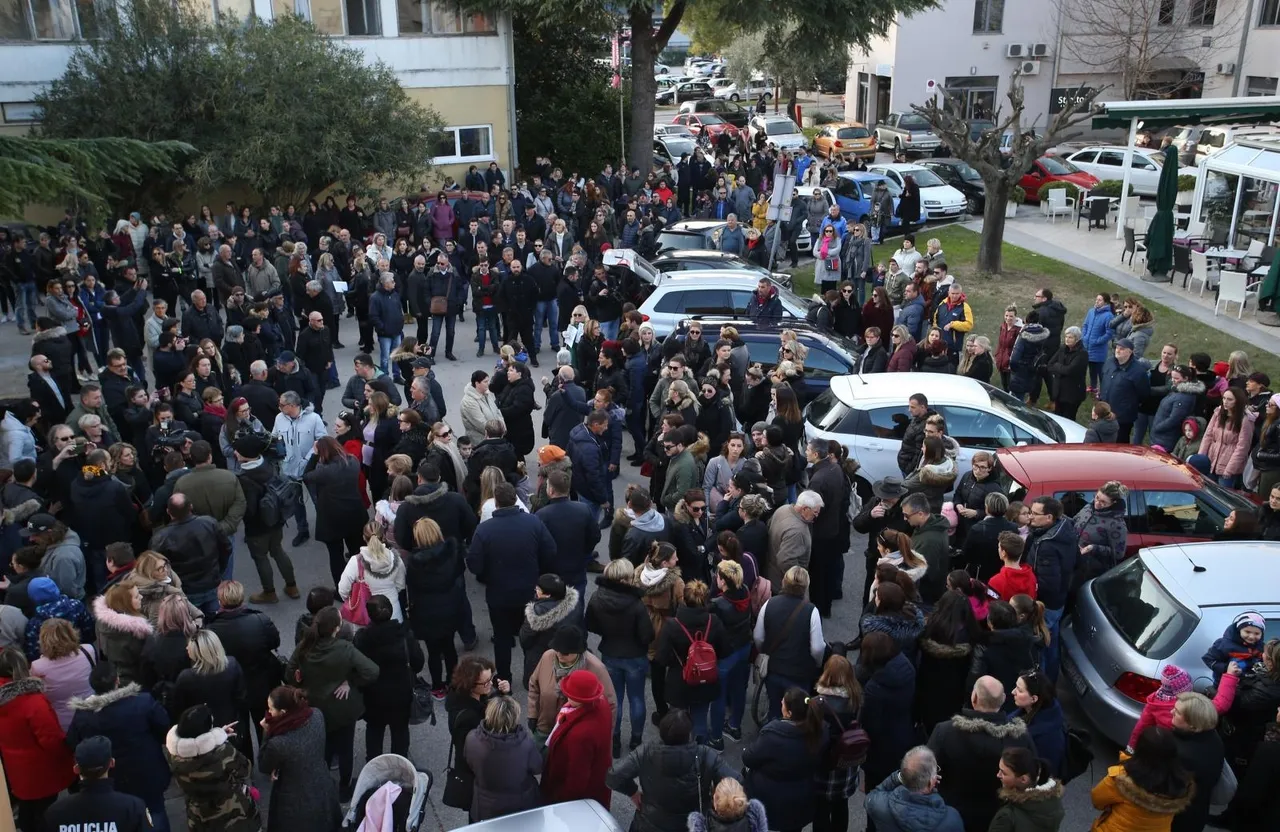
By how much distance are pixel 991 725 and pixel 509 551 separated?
3.49m

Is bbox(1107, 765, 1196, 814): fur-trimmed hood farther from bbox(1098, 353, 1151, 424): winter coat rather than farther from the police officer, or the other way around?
bbox(1098, 353, 1151, 424): winter coat

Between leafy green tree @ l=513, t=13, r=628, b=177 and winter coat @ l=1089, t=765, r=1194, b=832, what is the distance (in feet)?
88.3

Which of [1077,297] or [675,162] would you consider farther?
[675,162]

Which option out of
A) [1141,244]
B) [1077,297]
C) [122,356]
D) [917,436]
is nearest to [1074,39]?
[1141,244]

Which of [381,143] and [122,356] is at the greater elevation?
[381,143]

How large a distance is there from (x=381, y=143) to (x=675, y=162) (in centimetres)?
1136

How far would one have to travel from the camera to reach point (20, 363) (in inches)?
638

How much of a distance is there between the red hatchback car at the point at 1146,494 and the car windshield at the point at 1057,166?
72.2 feet

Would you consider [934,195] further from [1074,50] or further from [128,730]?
[128,730]

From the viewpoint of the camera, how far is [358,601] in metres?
7.12

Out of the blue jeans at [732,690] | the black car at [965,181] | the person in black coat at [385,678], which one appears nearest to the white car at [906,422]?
the blue jeans at [732,690]

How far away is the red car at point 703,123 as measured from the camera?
37.2 m

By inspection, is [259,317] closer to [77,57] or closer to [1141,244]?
[77,57]

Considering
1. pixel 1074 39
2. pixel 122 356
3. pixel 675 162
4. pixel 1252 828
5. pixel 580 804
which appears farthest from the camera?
pixel 1074 39
